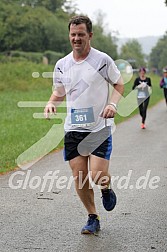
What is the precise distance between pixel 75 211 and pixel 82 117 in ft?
5.14

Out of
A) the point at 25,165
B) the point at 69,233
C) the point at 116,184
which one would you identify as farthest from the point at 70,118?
the point at 25,165

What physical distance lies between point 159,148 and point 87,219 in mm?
6430

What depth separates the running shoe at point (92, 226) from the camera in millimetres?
5469

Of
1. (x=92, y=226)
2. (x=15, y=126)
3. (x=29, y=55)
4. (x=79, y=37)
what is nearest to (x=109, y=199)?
(x=92, y=226)

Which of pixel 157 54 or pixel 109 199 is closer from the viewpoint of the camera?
pixel 109 199

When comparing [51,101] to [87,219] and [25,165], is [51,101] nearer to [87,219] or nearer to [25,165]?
[87,219]

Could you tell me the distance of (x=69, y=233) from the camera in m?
5.46

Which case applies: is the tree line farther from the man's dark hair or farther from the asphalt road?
the man's dark hair

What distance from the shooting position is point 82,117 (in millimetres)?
5289

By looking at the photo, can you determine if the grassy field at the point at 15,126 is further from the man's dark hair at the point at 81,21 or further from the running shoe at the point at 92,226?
the man's dark hair at the point at 81,21

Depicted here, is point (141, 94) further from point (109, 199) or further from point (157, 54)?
point (157, 54)

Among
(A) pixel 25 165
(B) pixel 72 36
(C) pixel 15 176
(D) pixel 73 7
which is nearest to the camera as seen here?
(B) pixel 72 36

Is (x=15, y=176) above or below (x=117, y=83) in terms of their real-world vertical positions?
below

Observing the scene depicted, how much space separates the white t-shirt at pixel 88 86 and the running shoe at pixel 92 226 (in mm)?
947
